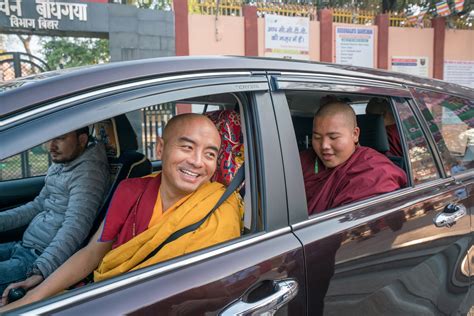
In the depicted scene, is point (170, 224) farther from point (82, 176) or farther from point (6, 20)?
point (6, 20)

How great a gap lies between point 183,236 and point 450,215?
4.39ft

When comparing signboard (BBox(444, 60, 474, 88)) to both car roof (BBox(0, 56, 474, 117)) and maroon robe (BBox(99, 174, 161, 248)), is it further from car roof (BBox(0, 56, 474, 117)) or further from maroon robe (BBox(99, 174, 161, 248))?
maroon robe (BBox(99, 174, 161, 248))

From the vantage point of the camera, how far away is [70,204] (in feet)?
7.18

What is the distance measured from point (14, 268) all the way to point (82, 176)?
21.7 inches

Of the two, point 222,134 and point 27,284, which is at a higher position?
point 222,134

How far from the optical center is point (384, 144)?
2.70 metres

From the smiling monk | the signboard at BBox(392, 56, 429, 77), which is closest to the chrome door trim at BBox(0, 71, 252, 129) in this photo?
the smiling monk

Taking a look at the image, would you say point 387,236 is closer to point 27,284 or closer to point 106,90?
point 106,90

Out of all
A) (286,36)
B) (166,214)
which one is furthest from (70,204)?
(286,36)

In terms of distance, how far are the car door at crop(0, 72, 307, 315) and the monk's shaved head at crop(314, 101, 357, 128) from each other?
0.89m

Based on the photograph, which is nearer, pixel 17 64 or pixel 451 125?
pixel 451 125

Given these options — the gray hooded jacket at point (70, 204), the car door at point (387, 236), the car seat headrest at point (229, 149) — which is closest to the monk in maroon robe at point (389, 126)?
the car door at point (387, 236)

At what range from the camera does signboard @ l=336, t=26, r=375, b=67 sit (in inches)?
448

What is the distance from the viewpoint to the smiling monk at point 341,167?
6.48 ft
